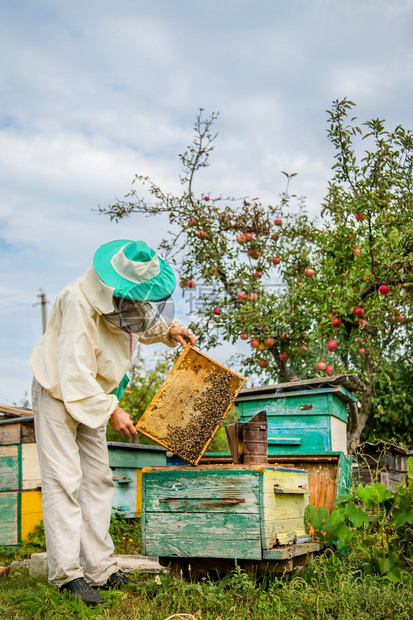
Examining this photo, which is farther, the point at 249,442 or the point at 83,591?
the point at 249,442

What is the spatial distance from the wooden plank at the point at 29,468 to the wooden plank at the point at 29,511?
0.07 meters

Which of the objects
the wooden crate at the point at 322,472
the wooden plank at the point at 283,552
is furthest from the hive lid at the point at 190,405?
the wooden crate at the point at 322,472

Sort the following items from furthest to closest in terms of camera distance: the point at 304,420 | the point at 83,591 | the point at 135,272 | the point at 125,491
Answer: the point at 125,491 → the point at 304,420 → the point at 135,272 → the point at 83,591

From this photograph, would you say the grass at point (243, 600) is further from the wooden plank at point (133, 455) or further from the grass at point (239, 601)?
the wooden plank at point (133, 455)

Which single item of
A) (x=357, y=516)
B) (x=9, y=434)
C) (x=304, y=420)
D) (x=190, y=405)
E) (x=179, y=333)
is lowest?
(x=357, y=516)

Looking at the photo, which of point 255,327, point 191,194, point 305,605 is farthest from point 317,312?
point 305,605

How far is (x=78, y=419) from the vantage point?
3.22m

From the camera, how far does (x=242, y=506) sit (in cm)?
312

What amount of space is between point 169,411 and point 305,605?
1.20 m

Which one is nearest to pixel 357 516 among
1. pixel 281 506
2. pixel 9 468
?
pixel 281 506

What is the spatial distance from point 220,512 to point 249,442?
50cm

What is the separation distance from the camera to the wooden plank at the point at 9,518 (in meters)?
5.12

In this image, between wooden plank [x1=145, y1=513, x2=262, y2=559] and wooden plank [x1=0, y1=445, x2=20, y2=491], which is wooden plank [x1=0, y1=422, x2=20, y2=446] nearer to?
wooden plank [x1=0, y1=445, x2=20, y2=491]

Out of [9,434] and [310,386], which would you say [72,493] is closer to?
[9,434]
